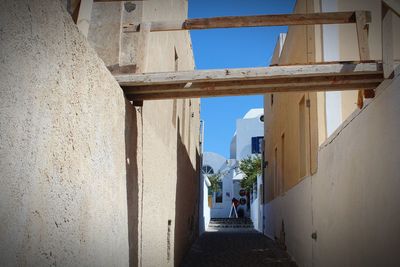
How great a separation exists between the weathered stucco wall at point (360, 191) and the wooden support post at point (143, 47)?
7.23 feet

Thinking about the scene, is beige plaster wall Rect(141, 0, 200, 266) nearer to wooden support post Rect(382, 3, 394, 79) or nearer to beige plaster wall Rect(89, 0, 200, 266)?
beige plaster wall Rect(89, 0, 200, 266)

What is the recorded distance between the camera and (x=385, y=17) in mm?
3699

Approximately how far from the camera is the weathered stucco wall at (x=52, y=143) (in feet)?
6.20

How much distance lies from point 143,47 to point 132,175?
4.25ft

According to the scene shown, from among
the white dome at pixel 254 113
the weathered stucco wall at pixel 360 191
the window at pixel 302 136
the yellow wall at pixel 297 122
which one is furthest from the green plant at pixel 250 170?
the weathered stucco wall at pixel 360 191

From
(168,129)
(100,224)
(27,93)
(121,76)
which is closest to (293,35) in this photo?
(168,129)

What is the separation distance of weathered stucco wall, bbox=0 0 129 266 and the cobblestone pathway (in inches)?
238

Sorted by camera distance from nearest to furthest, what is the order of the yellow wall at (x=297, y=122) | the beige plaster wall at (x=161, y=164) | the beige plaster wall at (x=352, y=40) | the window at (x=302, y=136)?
1. the beige plaster wall at (x=161, y=164)
2. the beige plaster wall at (x=352, y=40)
3. the yellow wall at (x=297, y=122)
4. the window at (x=302, y=136)

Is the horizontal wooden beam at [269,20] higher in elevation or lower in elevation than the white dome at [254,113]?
lower

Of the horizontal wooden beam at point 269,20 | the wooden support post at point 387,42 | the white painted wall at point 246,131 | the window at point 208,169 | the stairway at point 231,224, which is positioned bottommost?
the stairway at point 231,224

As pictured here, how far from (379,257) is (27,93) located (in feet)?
10.0

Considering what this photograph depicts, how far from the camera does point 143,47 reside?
4309 mm

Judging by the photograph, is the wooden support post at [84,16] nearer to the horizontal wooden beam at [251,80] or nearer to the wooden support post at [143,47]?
the horizontal wooden beam at [251,80]

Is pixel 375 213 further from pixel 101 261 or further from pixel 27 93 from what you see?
pixel 27 93
